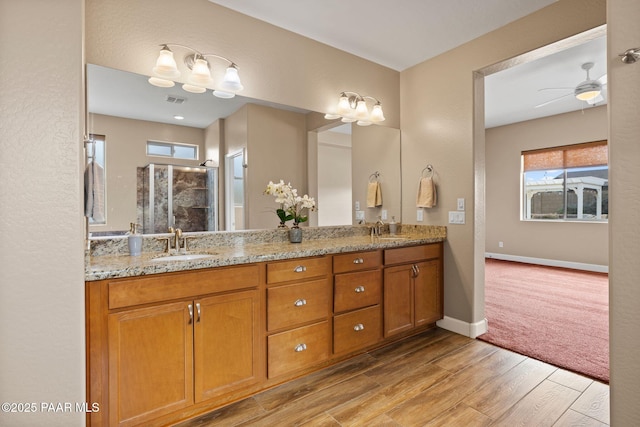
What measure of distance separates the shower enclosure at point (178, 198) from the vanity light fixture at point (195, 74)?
0.56 m

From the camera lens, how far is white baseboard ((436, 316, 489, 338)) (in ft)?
9.27

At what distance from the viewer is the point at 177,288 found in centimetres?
162

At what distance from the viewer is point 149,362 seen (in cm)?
156

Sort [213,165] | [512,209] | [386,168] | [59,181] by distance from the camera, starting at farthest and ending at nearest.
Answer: [512,209] < [386,168] < [213,165] < [59,181]

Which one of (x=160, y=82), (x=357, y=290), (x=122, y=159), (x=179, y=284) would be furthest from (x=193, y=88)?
(x=357, y=290)

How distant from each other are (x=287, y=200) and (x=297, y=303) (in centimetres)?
92

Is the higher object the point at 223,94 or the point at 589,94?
the point at 589,94

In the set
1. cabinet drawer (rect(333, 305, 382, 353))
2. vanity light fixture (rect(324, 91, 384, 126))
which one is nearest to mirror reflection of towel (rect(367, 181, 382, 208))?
vanity light fixture (rect(324, 91, 384, 126))

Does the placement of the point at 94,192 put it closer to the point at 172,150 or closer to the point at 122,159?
the point at 122,159

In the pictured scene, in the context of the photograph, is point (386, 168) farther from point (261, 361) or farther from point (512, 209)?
point (512, 209)

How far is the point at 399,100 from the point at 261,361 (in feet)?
9.68

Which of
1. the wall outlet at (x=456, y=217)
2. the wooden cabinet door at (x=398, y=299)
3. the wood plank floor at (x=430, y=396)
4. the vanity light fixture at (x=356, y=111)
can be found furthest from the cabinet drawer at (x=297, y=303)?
the vanity light fixture at (x=356, y=111)

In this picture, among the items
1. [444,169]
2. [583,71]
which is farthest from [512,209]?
[444,169]

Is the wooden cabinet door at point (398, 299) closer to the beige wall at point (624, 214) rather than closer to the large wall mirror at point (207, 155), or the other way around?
the large wall mirror at point (207, 155)
